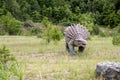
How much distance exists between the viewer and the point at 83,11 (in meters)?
66.1

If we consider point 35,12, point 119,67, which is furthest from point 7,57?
point 35,12

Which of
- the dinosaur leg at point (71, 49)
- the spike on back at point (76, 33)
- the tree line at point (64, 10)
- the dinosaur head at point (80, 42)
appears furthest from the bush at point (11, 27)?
the dinosaur head at point (80, 42)

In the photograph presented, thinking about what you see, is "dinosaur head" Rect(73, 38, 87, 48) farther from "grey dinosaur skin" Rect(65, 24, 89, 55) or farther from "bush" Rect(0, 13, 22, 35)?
"bush" Rect(0, 13, 22, 35)

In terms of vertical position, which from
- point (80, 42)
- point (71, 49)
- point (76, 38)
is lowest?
point (71, 49)

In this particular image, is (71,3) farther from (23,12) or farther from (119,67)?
(119,67)

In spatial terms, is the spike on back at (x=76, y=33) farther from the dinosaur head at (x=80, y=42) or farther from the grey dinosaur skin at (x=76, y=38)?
the dinosaur head at (x=80, y=42)

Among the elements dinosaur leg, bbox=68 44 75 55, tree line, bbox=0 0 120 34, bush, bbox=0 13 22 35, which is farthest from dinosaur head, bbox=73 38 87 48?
tree line, bbox=0 0 120 34

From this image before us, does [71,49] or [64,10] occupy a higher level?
[71,49]

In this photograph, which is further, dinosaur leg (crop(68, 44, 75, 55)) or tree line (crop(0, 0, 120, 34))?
tree line (crop(0, 0, 120, 34))

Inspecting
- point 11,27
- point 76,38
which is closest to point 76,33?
point 76,38

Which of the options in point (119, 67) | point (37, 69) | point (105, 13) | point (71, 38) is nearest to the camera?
point (119, 67)

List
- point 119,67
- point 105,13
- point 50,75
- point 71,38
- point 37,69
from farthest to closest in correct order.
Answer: point 105,13, point 71,38, point 37,69, point 50,75, point 119,67

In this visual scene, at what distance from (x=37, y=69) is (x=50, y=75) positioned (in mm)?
952

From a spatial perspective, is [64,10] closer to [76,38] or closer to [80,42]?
[76,38]
